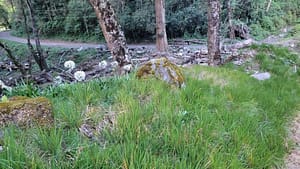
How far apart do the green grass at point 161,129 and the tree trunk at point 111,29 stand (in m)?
1.82

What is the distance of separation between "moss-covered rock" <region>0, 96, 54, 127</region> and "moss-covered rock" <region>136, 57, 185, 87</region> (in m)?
1.72

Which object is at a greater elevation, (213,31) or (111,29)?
(111,29)

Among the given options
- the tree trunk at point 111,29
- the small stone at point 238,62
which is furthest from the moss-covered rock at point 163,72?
the small stone at point 238,62

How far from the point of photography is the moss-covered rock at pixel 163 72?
425 centimetres

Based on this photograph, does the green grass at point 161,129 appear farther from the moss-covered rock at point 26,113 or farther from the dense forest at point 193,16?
the dense forest at point 193,16

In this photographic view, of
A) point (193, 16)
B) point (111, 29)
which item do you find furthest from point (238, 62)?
point (193, 16)

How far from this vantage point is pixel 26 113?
2840mm

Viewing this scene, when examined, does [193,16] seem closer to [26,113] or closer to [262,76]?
[262,76]

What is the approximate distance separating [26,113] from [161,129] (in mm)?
1284

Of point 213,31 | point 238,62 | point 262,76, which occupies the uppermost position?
point 213,31

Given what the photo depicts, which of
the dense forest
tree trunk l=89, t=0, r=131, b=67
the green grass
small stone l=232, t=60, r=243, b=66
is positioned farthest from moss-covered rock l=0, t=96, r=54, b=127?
the dense forest

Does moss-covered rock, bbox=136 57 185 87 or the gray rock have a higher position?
moss-covered rock, bbox=136 57 185 87

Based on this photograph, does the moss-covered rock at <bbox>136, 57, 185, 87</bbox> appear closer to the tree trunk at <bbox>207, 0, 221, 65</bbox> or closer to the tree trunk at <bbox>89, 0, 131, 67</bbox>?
the tree trunk at <bbox>89, 0, 131, 67</bbox>

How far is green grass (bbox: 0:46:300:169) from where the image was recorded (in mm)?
2357
